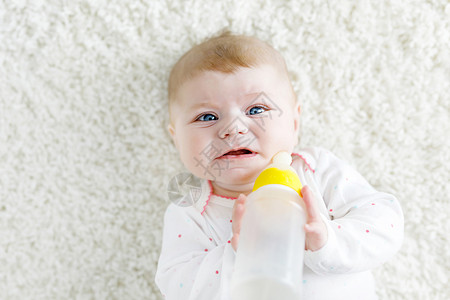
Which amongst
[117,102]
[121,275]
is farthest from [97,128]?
[121,275]

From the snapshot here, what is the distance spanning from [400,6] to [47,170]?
1.21 m

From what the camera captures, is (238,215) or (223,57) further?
(223,57)

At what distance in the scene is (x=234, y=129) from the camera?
3.79 ft

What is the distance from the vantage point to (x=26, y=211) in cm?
147

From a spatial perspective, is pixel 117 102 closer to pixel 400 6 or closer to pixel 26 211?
pixel 26 211

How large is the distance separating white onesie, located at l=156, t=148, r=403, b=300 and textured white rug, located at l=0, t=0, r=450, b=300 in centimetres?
20

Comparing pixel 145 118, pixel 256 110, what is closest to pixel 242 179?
pixel 256 110

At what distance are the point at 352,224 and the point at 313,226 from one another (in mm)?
216

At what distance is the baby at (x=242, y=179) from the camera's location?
110 cm

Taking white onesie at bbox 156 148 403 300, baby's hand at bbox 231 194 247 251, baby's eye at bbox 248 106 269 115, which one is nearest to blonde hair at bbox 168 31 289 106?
baby's eye at bbox 248 106 269 115

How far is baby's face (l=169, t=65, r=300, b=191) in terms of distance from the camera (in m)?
1.17

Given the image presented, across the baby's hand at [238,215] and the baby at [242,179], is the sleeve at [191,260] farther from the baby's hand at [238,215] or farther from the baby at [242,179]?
the baby's hand at [238,215]

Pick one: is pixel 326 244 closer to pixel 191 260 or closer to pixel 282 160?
pixel 282 160

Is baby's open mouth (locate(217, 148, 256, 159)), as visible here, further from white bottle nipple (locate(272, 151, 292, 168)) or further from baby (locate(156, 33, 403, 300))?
white bottle nipple (locate(272, 151, 292, 168))
